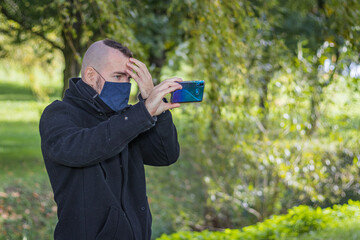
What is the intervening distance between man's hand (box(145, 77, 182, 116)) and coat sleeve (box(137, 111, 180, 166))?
228 mm

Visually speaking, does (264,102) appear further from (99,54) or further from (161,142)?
(99,54)

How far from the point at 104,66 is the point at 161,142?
43 centimetres

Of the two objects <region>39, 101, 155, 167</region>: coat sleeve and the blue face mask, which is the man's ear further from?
<region>39, 101, 155, 167</region>: coat sleeve

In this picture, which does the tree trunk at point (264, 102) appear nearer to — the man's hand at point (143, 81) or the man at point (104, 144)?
the man at point (104, 144)

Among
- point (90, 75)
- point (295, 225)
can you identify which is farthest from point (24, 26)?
A: point (90, 75)

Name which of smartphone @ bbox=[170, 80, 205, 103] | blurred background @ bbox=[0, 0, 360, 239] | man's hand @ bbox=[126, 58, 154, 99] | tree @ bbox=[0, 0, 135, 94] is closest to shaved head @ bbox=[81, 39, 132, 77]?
man's hand @ bbox=[126, 58, 154, 99]

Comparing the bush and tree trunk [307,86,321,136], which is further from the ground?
tree trunk [307,86,321,136]

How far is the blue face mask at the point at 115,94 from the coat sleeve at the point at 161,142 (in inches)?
7.2

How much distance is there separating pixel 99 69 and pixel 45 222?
5.23 metres

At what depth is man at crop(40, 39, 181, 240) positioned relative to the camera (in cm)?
180

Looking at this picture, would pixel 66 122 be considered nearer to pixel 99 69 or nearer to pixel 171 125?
pixel 99 69

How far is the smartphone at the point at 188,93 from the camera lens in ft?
6.46

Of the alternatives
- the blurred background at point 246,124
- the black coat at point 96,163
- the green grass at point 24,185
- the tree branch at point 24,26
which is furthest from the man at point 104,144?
the tree branch at point 24,26

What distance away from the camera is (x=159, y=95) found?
1818 mm
